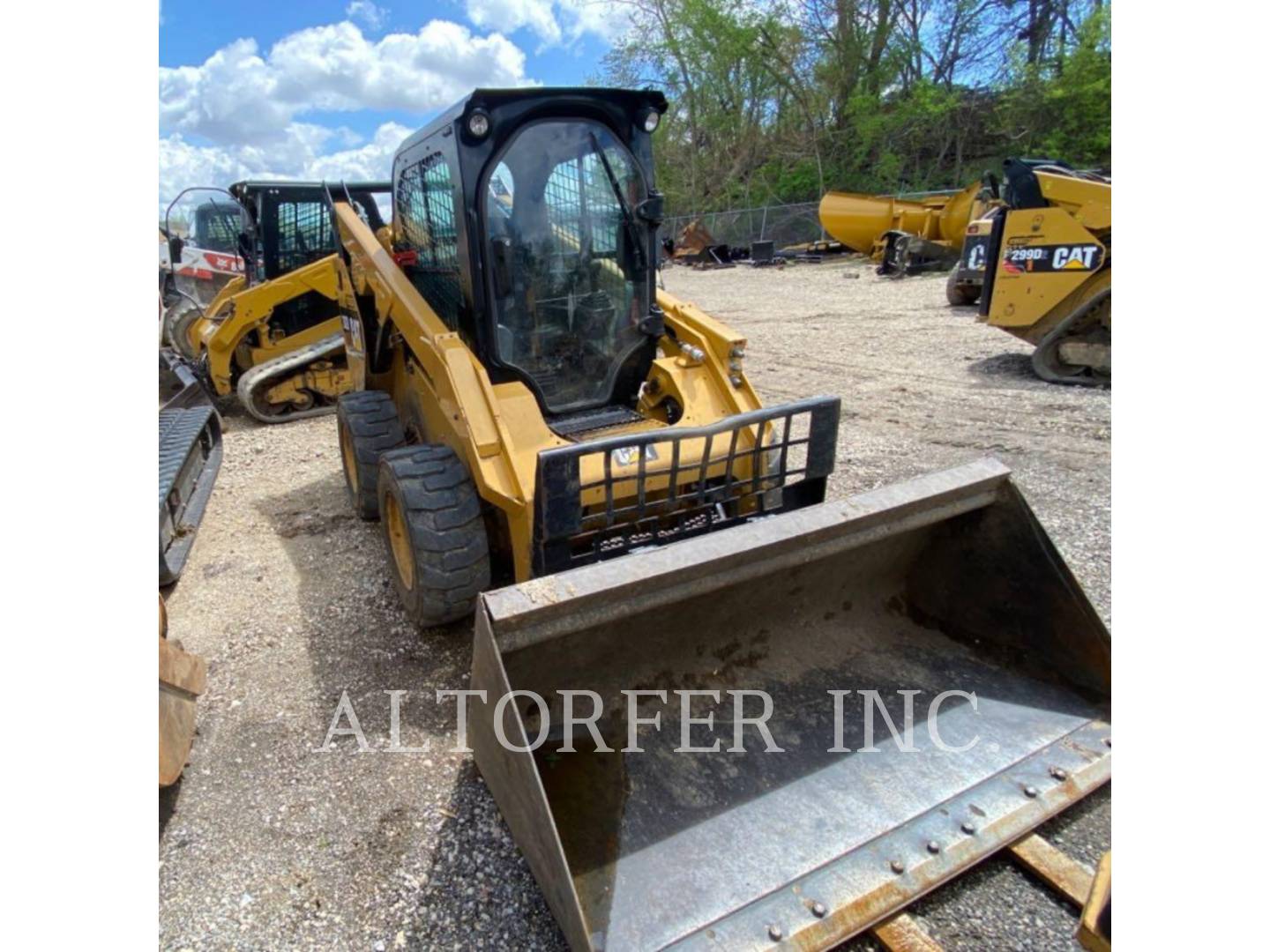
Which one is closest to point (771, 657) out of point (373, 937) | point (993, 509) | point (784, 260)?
point (993, 509)

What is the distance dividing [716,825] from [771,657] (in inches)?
25.0

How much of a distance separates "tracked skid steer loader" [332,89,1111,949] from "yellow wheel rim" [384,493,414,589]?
0.02m

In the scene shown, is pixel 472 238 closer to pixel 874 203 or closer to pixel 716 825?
pixel 716 825

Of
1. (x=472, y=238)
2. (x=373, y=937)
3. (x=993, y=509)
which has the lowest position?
(x=373, y=937)

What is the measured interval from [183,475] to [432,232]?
7.46 feet

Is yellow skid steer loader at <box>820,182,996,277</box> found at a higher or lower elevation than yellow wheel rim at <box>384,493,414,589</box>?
higher

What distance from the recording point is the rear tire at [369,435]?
414 cm

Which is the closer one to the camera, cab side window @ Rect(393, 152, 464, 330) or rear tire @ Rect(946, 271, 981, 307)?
cab side window @ Rect(393, 152, 464, 330)

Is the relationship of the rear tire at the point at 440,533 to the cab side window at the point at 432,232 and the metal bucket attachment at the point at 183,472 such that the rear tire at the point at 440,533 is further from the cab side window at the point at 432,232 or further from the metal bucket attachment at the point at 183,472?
the metal bucket attachment at the point at 183,472

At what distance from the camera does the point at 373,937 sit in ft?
6.26

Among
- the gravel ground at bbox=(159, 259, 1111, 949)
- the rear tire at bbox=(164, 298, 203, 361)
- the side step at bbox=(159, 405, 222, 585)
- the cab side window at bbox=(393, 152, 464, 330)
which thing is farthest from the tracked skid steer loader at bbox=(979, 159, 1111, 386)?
the rear tire at bbox=(164, 298, 203, 361)

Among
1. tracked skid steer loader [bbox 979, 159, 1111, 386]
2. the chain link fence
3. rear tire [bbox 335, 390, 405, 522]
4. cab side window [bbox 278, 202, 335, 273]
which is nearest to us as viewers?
rear tire [bbox 335, 390, 405, 522]

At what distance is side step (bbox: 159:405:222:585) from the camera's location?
388 centimetres

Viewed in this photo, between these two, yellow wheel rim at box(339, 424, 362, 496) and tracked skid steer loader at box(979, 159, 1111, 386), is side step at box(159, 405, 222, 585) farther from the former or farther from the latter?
tracked skid steer loader at box(979, 159, 1111, 386)
